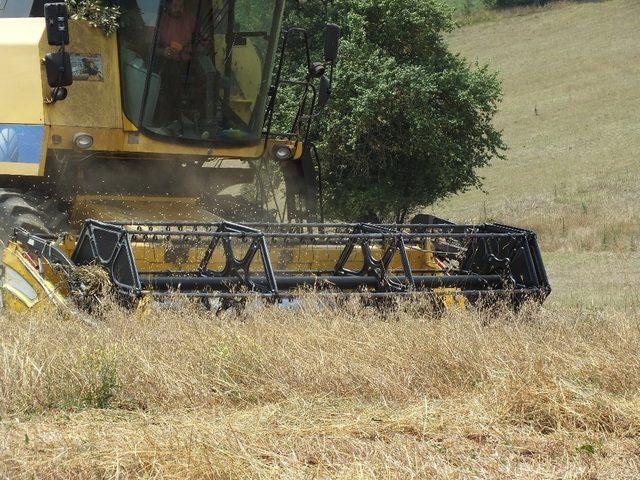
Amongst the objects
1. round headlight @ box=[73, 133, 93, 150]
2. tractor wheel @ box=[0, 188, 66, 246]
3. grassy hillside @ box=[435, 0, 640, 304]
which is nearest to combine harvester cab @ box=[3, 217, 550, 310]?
tractor wheel @ box=[0, 188, 66, 246]

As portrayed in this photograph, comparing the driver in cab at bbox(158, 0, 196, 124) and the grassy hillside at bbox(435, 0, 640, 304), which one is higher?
the driver in cab at bbox(158, 0, 196, 124)

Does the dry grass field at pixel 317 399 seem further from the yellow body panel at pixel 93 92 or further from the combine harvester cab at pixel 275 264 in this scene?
the yellow body panel at pixel 93 92

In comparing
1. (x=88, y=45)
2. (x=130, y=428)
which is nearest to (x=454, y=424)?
(x=130, y=428)

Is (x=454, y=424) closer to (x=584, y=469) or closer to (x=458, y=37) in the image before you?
(x=584, y=469)

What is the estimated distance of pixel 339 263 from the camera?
7008mm

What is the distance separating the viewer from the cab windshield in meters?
7.36

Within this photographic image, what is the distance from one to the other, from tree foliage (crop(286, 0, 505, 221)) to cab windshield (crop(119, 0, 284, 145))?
618 cm

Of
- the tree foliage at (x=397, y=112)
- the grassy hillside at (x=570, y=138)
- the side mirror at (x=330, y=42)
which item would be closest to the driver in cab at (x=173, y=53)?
the side mirror at (x=330, y=42)

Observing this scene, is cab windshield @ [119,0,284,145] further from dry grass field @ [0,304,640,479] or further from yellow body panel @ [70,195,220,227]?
dry grass field @ [0,304,640,479]

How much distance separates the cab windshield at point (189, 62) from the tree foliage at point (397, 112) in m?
6.18

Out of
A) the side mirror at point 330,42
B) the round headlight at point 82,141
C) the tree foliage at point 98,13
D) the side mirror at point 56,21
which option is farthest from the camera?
the side mirror at point 330,42

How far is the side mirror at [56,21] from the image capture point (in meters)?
6.53

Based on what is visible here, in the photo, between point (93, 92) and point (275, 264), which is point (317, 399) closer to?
point (275, 264)

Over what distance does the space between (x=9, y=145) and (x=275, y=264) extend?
2.22m
